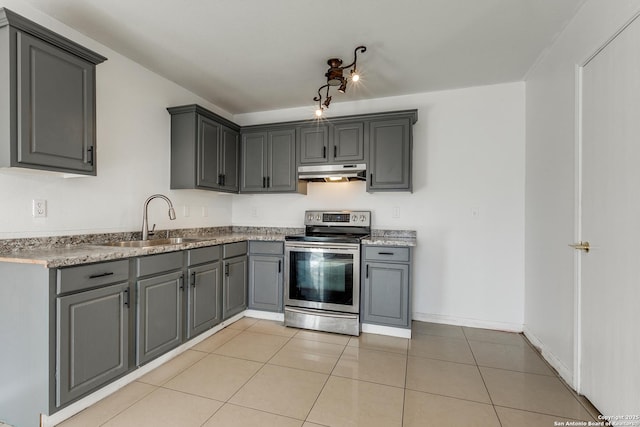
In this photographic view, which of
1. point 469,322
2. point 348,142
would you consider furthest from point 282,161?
point 469,322

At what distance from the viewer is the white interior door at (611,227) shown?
145 centimetres

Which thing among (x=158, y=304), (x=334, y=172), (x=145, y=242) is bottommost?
(x=158, y=304)

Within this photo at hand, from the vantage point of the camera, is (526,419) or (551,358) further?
(551,358)

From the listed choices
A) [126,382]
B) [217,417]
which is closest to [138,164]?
[126,382]

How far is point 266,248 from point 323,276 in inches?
27.6

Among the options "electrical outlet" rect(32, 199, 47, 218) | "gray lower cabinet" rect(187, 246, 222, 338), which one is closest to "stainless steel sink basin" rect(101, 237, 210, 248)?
"gray lower cabinet" rect(187, 246, 222, 338)

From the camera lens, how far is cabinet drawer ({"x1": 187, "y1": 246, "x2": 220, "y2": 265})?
8.25ft

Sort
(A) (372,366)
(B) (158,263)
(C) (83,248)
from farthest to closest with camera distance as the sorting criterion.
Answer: (A) (372,366) → (B) (158,263) → (C) (83,248)

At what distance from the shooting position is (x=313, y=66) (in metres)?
2.72

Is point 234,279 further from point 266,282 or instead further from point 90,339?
point 90,339

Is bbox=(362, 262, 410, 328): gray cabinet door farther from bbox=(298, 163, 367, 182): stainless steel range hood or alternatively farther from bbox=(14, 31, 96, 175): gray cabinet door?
bbox=(14, 31, 96, 175): gray cabinet door

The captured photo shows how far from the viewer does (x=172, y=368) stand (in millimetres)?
2254

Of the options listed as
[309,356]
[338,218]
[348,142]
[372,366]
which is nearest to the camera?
[372,366]

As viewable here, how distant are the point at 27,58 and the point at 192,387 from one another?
219 cm
